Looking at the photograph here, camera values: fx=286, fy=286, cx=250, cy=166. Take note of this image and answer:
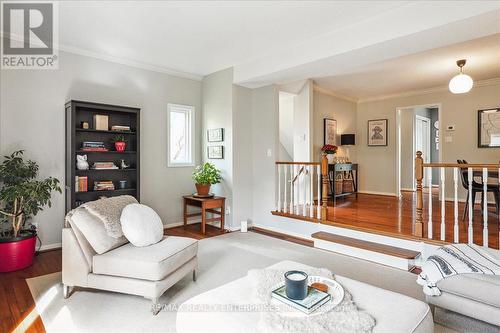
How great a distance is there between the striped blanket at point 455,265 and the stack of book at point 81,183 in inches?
156

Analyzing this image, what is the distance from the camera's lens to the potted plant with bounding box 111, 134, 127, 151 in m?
4.15

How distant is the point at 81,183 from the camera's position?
3844 millimetres

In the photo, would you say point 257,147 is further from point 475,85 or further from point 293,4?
point 475,85

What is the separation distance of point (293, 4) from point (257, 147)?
2.53m

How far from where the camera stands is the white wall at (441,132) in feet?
18.7

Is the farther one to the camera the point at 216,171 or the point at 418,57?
the point at 216,171

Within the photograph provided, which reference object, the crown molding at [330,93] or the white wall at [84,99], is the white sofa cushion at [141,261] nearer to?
the white wall at [84,99]

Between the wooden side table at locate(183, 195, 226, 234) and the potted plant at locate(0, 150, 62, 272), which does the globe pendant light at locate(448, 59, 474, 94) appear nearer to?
the wooden side table at locate(183, 195, 226, 234)

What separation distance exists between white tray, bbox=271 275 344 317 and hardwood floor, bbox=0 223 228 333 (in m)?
1.78

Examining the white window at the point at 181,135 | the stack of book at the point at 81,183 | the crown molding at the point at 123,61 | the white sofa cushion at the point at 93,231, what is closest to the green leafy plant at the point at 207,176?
the white window at the point at 181,135

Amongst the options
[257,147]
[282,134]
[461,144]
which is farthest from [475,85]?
[257,147]

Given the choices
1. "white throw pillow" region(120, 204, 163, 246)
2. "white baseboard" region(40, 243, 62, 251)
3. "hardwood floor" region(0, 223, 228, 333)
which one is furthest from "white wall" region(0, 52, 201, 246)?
"white throw pillow" region(120, 204, 163, 246)

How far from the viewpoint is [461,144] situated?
19.4ft

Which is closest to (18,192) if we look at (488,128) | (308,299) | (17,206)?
(17,206)
